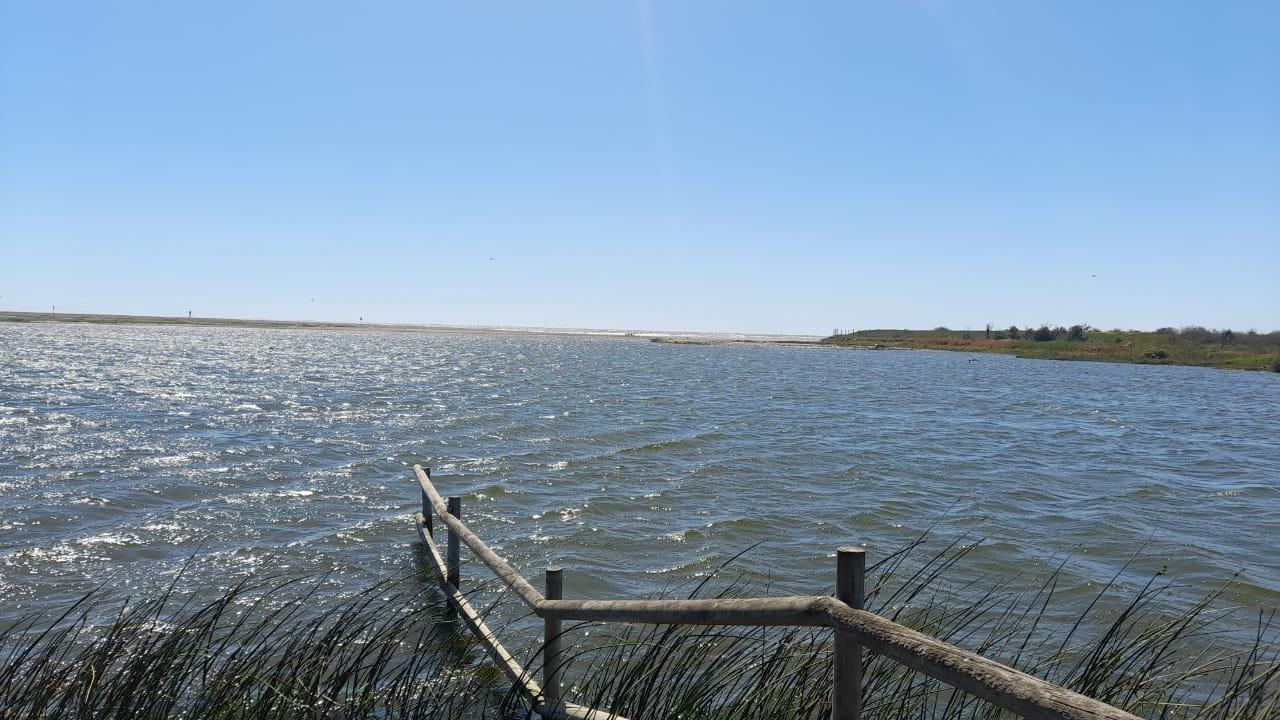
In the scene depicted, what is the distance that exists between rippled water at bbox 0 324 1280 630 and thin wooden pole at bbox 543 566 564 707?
14.2 feet

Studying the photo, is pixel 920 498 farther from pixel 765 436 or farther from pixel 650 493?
pixel 765 436

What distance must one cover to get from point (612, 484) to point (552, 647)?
437 inches

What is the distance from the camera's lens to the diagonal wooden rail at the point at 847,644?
8.94ft

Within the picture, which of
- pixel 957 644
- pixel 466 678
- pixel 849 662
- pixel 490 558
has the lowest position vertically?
pixel 466 678

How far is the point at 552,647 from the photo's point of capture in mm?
5645

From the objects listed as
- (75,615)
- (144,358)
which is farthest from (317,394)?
(144,358)

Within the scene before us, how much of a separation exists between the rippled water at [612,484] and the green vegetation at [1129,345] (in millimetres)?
52043

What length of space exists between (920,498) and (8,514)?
16.3m

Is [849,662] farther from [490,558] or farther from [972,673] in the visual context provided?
[490,558]

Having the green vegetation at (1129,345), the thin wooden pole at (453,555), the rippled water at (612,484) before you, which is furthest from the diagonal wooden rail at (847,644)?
the green vegetation at (1129,345)

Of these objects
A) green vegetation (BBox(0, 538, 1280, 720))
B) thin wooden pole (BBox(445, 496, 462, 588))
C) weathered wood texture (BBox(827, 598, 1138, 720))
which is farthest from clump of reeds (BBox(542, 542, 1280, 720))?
weathered wood texture (BBox(827, 598, 1138, 720))

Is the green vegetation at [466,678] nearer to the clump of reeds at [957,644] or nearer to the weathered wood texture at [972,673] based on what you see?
the clump of reeds at [957,644]

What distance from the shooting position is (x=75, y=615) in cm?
866

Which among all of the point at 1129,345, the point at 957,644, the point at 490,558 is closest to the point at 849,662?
the point at 490,558
